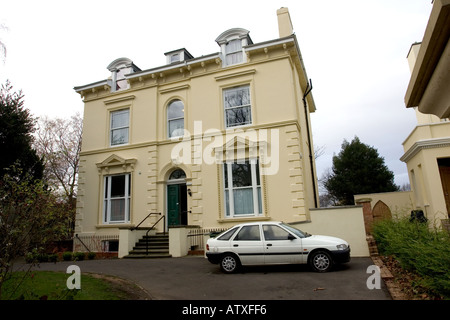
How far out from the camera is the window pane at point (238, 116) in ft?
49.7

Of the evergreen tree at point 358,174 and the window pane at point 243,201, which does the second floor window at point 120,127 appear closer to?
the window pane at point 243,201

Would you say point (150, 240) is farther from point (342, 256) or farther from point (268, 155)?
point (342, 256)

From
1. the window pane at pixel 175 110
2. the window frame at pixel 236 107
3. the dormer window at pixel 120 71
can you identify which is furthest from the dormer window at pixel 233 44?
the dormer window at pixel 120 71

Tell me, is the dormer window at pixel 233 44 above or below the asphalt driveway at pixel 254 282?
above

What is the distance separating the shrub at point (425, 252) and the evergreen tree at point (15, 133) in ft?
49.1

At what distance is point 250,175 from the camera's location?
1436 centimetres

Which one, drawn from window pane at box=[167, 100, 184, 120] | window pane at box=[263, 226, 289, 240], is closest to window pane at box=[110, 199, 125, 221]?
window pane at box=[167, 100, 184, 120]

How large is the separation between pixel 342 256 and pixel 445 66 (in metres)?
6.95

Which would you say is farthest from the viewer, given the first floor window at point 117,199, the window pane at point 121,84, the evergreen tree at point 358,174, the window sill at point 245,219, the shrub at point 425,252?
the evergreen tree at point 358,174

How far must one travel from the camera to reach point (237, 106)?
15.4m

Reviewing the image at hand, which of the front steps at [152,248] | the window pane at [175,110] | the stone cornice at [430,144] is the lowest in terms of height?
the front steps at [152,248]

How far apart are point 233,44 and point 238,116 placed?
407 cm

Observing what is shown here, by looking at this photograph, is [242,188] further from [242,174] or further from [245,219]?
[245,219]

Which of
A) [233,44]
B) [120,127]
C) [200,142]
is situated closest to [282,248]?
[200,142]
